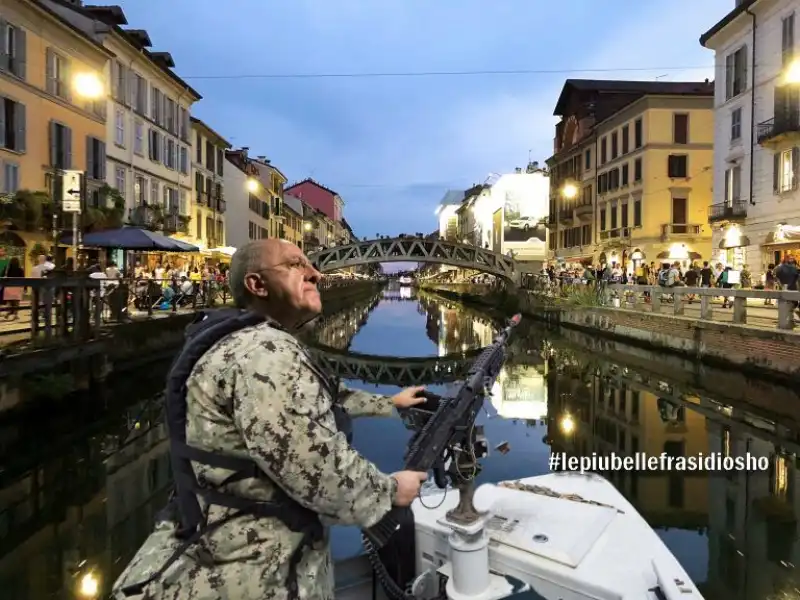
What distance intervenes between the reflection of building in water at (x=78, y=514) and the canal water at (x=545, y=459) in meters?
0.02

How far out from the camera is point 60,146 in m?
22.2

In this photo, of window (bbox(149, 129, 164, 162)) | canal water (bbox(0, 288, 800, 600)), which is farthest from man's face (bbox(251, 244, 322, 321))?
window (bbox(149, 129, 164, 162))

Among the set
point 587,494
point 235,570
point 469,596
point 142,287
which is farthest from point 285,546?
point 142,287

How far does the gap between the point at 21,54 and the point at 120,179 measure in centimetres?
819

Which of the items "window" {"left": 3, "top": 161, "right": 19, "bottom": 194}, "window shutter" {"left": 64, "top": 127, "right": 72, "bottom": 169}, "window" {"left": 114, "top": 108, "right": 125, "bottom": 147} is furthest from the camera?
"window" {"left": 114, "top": 108, "right": 125, "bottom": 147}

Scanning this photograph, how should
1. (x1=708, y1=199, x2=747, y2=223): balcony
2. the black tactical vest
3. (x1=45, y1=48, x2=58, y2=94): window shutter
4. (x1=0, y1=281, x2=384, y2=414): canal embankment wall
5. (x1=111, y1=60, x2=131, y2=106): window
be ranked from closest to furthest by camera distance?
1. the black tactical vest
2. (x1=0, y1=281, x2=384, y2=414): canal embankment wall
3. (x1=45, y1=48, x2=58, y2=94): window shutter
4. (x1=708, y1=199, x2=747, y2=223): balcony
5. (x1=111, y1=60, x2=131, y2=106): window

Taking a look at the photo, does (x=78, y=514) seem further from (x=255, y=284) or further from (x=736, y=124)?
(x=736, y=124)

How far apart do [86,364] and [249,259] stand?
11.7 m

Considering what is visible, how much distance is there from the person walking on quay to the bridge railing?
13614 millimetres

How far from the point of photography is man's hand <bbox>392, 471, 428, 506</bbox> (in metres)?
1.90

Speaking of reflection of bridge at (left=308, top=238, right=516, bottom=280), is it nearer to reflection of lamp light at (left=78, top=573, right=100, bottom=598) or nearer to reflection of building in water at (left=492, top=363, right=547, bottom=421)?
reflection of building in water at (left=492, top=363, right=547, bottom=421)

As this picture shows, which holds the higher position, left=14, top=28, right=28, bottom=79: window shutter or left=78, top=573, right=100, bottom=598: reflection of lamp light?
left=14, top=28, right=28, bottom=79: window shutter

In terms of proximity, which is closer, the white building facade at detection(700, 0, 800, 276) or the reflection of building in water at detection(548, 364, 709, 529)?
the reflection of building in water at detection(548, 364, 709, 529)

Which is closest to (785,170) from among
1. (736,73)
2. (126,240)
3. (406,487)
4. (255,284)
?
(736,73)
